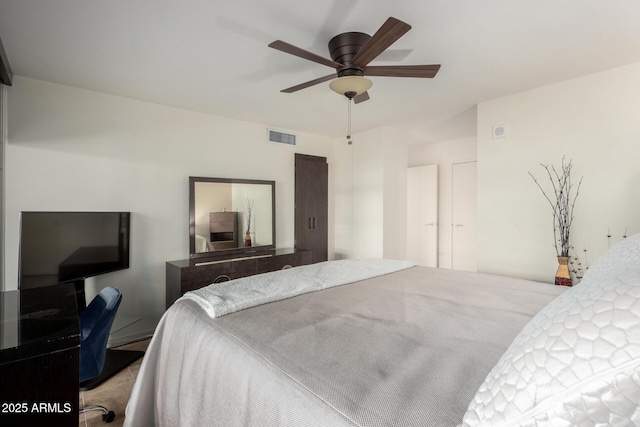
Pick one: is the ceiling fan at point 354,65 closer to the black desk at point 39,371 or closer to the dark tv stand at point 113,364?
the black desk at point 39,371

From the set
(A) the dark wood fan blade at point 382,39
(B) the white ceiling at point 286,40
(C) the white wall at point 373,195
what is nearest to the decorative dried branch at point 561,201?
(B) the white ceiling at point 286,40

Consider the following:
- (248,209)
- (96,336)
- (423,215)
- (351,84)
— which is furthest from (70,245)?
(423,215)

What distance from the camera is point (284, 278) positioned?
71.1 inches

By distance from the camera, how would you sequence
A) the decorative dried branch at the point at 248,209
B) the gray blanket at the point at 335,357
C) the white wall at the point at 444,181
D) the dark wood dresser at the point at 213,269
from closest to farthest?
the gray blanket at the point at 335,357 → the dark wood dresser at the point at 213,269 → the decorative dried branch at the point at 248,209 → the white wall at the point at 444,181

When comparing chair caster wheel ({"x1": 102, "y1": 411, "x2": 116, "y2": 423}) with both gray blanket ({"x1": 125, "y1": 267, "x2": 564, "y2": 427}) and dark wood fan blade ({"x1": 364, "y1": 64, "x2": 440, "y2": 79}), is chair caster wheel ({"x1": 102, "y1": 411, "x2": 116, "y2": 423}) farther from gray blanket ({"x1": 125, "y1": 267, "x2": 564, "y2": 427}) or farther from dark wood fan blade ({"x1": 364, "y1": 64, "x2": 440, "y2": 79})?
dark wood fan blade ({"x1": 364, "y1": 64, "x2": 440, "y2": 79})

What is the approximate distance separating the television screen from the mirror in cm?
75

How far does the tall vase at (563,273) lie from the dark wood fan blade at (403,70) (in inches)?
76.1

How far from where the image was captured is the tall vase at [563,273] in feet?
8.40

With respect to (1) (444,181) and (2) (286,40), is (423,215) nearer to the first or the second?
(1) (444,181)

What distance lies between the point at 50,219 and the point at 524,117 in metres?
4.28

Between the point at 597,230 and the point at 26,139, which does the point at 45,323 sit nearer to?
the point at 26,139

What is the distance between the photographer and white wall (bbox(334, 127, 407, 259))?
4328 millimetres

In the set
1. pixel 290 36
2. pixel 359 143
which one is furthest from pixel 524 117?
pixel 290 36

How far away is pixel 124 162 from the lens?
123 inches
